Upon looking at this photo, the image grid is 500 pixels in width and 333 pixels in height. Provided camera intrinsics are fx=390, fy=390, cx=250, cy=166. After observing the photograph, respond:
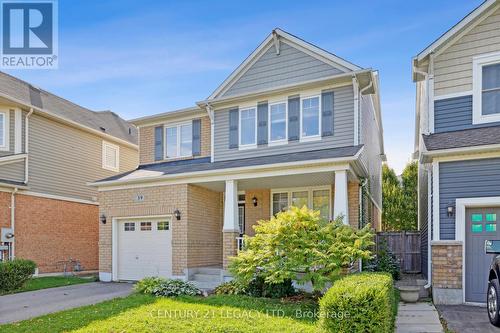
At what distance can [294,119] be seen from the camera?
41.8 ft

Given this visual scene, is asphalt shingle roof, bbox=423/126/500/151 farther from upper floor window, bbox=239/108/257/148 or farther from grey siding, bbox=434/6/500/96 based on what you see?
upper floor window, bbox=239/108/257/148

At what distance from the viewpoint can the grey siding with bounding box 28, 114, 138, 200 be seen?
15.7m

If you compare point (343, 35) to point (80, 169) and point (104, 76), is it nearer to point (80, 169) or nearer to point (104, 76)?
point (104, 76)

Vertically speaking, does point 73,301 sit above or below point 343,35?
below

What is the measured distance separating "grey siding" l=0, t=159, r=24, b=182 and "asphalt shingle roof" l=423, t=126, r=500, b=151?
14.1 meters

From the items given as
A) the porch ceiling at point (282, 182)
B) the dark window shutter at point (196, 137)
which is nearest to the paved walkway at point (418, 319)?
the porch ceiling at point (282, 182)

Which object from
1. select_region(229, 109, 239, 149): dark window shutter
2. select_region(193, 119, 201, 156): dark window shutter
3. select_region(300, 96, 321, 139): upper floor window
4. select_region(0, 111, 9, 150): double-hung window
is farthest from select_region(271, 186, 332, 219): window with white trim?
select_region(0, 111, 9, 150): double-hung window

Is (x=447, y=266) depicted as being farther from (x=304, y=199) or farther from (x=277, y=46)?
(x=277, y=46)

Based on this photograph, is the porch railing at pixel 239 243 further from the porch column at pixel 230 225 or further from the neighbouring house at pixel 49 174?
the neighbouring house at pixel 49 174

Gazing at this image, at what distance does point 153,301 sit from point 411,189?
743 inches

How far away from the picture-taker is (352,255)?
8367 millimetres

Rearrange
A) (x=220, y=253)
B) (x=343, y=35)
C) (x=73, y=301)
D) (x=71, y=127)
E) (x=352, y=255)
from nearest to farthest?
(x=352, y=255) < (x=73, y=301) < (x=343, y=35) < (x=220, y=253) < (x=71, y=127)

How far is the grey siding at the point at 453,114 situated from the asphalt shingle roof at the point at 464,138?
174mm

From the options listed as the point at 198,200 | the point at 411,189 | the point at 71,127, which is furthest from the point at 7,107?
the point at 411,189
